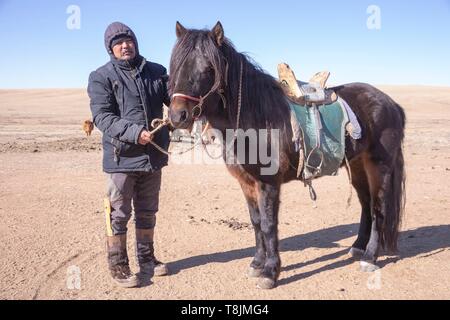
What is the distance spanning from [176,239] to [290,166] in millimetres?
2175

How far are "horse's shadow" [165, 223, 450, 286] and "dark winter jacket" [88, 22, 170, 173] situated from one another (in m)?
1.39

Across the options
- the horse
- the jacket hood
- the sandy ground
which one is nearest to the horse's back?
the horse

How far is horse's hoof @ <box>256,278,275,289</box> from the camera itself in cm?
390

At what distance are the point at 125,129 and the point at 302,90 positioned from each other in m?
1.94

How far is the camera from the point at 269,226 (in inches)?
155

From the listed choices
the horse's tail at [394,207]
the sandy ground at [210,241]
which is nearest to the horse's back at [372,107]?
the horse's tail at [394,207]

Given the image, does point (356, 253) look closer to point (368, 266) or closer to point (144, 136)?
point (368, 266)

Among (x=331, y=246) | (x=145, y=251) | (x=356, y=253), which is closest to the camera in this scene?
(x=145, y=251)

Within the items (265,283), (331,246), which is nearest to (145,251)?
(265,283)

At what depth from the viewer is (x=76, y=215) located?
618 cm

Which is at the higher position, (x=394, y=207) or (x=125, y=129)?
(x=125, y=129)

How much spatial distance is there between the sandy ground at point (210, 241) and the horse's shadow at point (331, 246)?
13 millimetres

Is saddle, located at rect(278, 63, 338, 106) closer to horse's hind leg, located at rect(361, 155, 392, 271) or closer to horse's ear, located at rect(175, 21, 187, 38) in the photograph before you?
horse's hind leg, located at rect(361, 155, 392, 271)
